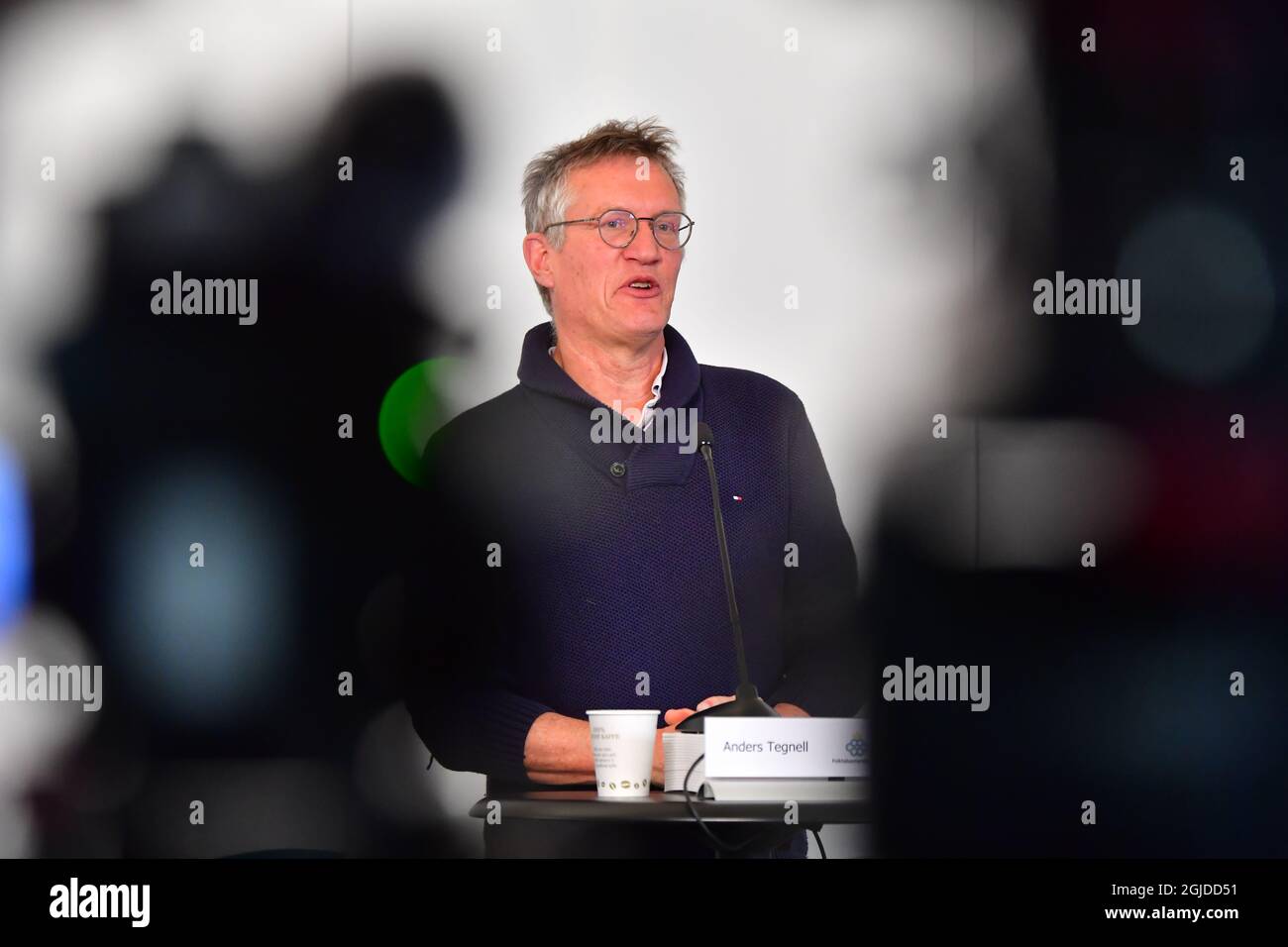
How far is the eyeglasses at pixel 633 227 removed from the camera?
3.64 metres

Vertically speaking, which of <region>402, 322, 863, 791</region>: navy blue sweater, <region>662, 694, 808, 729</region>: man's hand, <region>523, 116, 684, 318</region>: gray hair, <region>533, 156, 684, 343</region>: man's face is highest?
<region>523, 116, 684, 318</region>: gray hair

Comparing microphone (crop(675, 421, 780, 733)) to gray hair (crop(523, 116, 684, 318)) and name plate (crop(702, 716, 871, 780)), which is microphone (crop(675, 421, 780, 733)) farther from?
gray hair (crop(523, 116, 684, 318))

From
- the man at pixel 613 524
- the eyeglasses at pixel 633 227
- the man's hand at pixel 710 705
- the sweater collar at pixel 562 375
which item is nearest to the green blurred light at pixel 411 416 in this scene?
the man at pixel 613 524

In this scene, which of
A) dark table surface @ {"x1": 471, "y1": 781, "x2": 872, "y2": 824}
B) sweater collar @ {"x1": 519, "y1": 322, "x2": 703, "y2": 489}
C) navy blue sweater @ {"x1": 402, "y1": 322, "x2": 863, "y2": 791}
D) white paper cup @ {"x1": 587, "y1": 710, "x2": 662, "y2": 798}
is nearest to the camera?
dark table surface @ {"x1": 471, "y1": 781, "x2": 872, "y2": 824}

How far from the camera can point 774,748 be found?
296 cm

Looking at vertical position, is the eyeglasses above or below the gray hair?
below

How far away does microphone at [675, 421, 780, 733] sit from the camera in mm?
3033

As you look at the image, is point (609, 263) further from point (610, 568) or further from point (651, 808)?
point (651, 808)

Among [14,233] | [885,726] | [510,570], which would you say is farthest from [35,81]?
[885,726]

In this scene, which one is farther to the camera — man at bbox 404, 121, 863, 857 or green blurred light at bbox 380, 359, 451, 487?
green blurred light at bbox 380, 359, 451, 487

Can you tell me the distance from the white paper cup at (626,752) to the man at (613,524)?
358mm

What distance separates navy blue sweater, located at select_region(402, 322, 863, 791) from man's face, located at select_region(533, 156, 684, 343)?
83 mm

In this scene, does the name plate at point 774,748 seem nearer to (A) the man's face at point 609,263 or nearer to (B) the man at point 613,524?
(B) the man at point 613,524

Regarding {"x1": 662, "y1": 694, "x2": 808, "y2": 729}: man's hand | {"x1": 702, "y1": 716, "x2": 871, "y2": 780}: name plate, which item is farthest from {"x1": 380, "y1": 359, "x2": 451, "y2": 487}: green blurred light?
{"x1": 702, "y1": 716, "x2": 871, "y2": 780}: name plate
